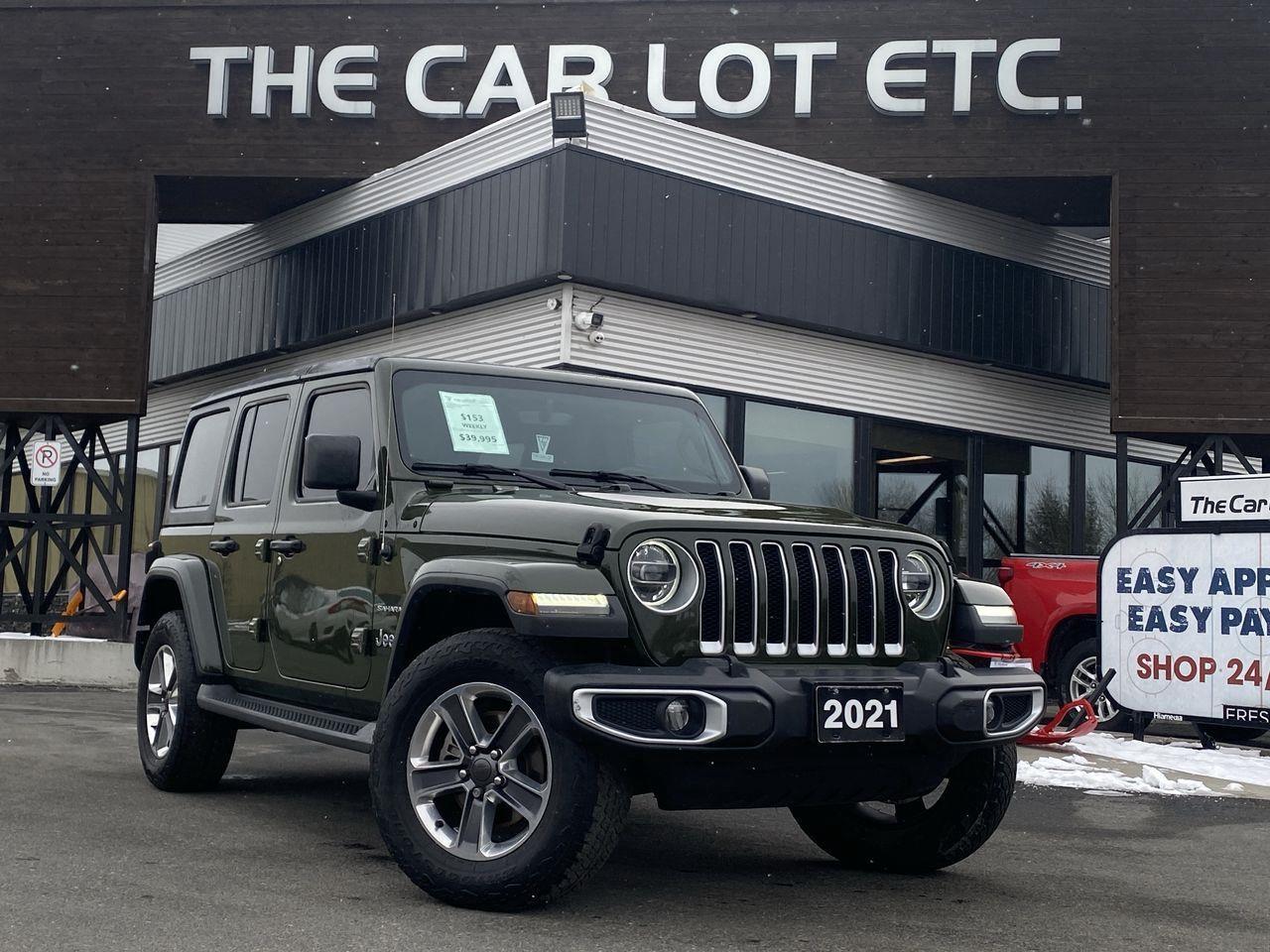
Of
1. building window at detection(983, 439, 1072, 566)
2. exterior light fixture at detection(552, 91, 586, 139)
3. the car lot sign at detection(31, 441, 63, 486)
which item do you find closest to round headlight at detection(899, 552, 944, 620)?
exterior light fixture at detection(552, 91, 586, 139)

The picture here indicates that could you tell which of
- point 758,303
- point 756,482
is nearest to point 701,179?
point 758,303

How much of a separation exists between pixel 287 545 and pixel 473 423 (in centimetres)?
102

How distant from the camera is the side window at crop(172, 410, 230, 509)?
770 centimetres

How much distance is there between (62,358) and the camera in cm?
1841

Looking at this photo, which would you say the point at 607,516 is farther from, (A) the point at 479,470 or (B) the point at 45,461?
(B) the point at 45,461

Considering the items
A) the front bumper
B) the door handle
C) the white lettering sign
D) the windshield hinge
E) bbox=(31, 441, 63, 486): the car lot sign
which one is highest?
the white lettering sign

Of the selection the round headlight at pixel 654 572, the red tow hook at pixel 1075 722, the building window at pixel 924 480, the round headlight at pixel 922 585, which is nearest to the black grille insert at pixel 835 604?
the round headlight at pixel 922 585

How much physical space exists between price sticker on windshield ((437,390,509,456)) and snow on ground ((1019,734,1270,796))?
461 centimetres

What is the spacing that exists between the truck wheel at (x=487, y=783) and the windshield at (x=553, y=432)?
1.22 metres

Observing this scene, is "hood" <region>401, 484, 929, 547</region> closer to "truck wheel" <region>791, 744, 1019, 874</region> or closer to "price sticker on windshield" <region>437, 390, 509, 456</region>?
"price sticker on windshield" <region>437, 390, 509, 456</region>

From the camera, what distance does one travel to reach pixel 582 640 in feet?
16.1

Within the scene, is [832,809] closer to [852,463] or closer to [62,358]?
[852,463]

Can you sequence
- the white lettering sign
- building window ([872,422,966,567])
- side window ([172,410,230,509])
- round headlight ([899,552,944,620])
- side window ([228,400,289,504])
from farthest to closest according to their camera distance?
the white lettering sign, building window ([872,422,966,567]), side window ([172,410,230,509]), side window ([228,400,289,504]), round headlight ([899,552,944,620])

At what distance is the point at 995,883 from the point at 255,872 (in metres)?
2.82
